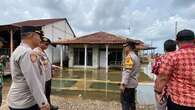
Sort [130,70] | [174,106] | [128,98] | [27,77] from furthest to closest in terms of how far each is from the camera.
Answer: [128,98] < [130,70] < [174,106] < [27,77]

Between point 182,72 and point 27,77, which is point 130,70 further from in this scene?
point 27,77

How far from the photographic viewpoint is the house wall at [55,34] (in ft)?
116

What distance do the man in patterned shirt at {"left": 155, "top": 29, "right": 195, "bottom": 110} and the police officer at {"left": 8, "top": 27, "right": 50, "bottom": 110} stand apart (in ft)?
4.27

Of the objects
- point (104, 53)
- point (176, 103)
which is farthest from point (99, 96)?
point (104, 53)

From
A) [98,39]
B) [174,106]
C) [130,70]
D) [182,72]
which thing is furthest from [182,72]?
[98,39]

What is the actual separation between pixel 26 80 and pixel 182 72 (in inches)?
63.9

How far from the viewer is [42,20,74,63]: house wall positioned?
3550 centimetres

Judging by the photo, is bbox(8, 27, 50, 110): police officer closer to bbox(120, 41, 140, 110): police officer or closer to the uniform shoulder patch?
the uniform shoulder patch

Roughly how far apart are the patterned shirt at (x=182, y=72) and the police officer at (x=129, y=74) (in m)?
2.88

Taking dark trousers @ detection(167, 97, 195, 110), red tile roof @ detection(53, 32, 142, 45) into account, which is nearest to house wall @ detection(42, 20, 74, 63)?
red tile roof @ detection(53, 32, 142, 45)

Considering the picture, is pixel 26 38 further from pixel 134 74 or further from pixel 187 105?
pixel 134 74

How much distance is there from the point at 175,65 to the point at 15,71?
66.1 inches

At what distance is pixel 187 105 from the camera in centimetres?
383

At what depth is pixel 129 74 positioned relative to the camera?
6816 millimetres
